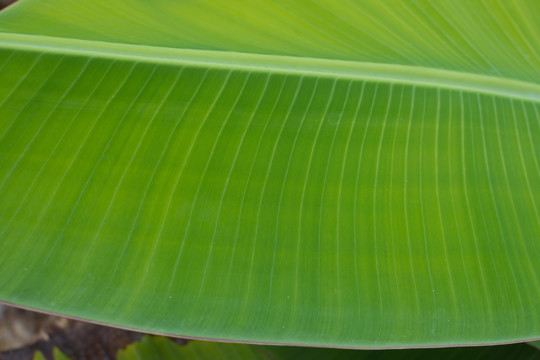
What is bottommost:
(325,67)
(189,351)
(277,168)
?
(189,351)

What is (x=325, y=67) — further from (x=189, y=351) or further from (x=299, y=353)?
(x=189, y=351)

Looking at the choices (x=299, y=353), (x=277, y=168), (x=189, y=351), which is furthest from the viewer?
(x=189, y=351)

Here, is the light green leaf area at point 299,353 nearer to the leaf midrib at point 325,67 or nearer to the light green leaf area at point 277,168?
the light green leaf area at point 277,168

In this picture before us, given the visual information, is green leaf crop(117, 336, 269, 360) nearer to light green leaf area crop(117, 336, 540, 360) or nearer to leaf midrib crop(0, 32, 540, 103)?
light green leaf area crop(117, 336, 540, 360)

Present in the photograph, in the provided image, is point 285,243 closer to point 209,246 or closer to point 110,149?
point 209,246

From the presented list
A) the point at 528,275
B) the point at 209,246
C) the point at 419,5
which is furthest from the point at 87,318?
the point at 419,5

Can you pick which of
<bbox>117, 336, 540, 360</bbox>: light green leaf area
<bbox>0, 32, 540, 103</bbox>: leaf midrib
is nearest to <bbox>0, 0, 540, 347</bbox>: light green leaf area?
<bbox>0, 32, 540, 103</bbox>: leaf midrib

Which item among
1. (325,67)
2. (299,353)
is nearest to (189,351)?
(299,353)
